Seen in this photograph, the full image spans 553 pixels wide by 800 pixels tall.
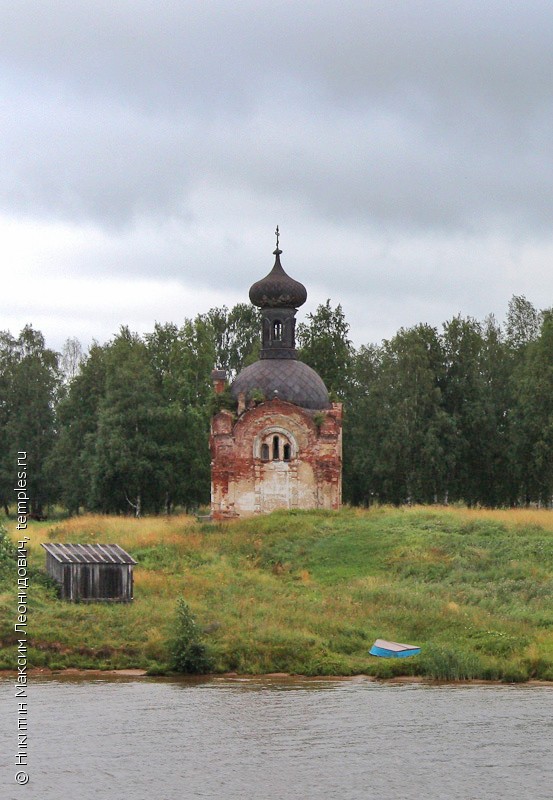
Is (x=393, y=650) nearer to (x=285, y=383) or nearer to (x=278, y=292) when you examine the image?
(x=285, y=383)

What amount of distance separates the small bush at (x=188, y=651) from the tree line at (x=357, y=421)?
22.4 metres

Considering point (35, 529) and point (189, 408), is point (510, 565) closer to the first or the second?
point (35, 529)

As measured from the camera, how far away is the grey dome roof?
39.7m

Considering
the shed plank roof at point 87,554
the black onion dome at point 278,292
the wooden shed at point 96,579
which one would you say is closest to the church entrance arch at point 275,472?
the black onion dome at point 278,292

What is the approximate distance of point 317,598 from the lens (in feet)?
97.9

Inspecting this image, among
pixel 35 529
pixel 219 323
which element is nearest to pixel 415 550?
pixel 35 529

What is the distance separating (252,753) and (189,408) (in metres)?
30.1

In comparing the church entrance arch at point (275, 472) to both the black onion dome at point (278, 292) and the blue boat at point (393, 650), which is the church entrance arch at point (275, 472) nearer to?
the black onion dome at point (278, 292)

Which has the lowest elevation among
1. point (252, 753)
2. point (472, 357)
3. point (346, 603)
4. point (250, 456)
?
point (252, 753)

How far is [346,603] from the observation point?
95.3ft

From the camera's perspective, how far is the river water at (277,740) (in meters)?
18.3

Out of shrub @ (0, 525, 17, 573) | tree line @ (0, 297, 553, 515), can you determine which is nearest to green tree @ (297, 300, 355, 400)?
tree line @ (0, 297, 553, 515)

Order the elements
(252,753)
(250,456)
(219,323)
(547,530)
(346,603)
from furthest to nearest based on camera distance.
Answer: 1. (219,323)
2. (250,456)
3. (547,530)
4. (346,603)
5. (252,753)

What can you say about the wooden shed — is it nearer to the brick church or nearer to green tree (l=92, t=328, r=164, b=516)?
the brick church
